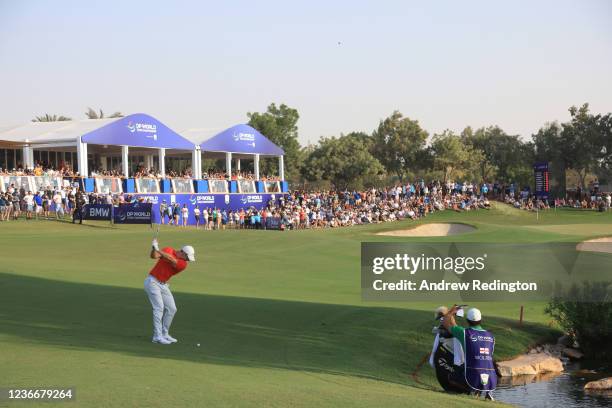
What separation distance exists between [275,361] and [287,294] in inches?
312

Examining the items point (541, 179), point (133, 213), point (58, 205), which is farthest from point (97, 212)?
point (541, 179)

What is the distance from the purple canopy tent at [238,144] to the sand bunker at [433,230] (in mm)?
22238

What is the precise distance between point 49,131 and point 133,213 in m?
16.1

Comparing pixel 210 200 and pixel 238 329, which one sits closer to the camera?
pixel 238 329

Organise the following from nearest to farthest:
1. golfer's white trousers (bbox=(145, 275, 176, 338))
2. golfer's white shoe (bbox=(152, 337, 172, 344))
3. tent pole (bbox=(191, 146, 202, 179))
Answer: golfer's white trousers (bbox=(145, 275, 176, 338)), golfer's white shoe (bbox=(152, 337, 172, 344)), tent pole (bbox=(191, 146, 202, 179))

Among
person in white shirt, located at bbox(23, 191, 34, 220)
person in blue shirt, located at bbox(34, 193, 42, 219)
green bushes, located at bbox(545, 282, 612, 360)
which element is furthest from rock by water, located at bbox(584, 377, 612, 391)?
person in blue shirt, located at bbox(34, 193, 42, 219)

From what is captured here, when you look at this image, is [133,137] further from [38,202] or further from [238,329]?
[238,329]

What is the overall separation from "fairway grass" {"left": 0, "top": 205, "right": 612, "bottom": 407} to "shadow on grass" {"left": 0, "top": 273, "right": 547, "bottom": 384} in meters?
0.04

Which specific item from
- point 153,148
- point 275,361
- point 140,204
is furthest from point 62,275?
point 153,148

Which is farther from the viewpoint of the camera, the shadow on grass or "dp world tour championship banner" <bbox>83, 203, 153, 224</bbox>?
"dp world tour championship banner" <bbox>83, 203, 153, 224</bbox>

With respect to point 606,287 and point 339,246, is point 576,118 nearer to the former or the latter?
point 339,246

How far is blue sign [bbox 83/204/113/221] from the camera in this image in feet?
135

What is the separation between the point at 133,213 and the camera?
40.7 meters

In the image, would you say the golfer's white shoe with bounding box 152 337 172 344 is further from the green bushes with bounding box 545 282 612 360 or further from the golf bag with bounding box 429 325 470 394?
the green bushes with bounding box 545 282 612 360
